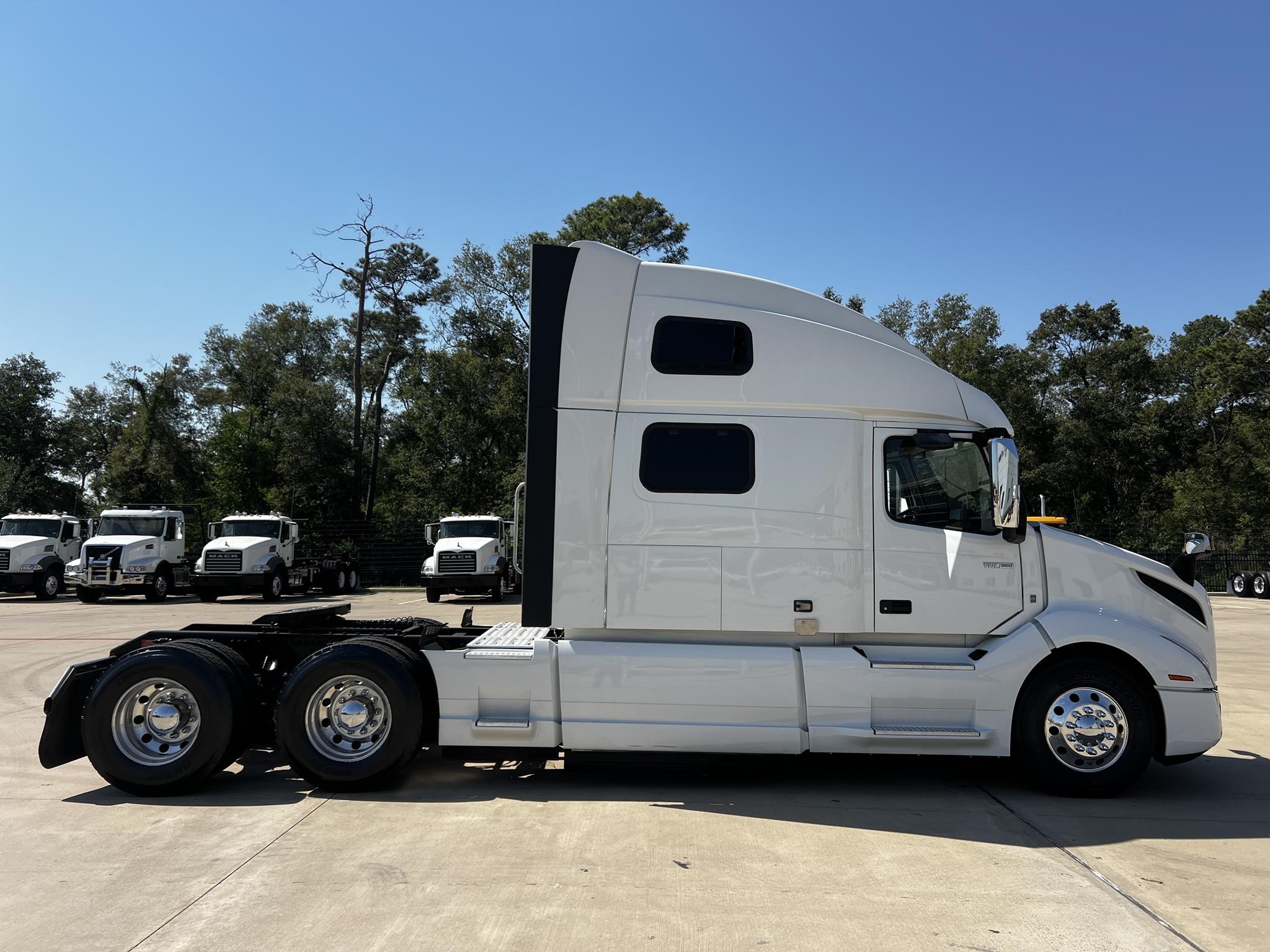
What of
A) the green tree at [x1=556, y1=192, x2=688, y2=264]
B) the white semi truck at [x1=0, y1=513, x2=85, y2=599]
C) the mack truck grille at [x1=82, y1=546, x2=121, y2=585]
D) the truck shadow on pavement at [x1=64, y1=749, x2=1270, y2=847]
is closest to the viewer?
→ the truck shadow on pavement at [x1=64, y1=749, x2=1270, y2=847]

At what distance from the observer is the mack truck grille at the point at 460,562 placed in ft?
78.7

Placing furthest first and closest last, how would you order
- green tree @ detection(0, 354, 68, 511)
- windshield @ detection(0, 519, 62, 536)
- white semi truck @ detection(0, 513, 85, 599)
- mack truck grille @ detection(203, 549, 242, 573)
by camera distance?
Result: 1. green tree @ detection(0, 354, 68, 511)
2. windshield @ detection(0, 519, 62, 536)
3. white semi truck @ detection(0, 513, 85, 599)
4. mack truck grille @ detection(203, 549, 242, 573)

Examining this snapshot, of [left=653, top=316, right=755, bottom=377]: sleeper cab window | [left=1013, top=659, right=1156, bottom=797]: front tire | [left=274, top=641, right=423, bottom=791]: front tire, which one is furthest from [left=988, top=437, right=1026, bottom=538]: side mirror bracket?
[left=274, top=641, right=423, bottom=791]: front tire

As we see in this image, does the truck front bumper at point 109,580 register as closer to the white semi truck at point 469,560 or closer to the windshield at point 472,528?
the white semi truck at point 469,560

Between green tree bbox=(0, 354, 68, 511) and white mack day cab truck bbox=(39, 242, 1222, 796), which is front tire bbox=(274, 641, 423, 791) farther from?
green tree bbox=(0, 354, 68, 511)

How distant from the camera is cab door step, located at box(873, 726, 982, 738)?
593cm

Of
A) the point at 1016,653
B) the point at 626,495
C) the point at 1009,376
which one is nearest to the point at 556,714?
the point at 626,495

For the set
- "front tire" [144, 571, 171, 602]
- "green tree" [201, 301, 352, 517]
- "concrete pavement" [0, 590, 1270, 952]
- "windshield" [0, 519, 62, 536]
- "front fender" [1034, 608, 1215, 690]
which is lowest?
"concrete pavement" [0, 590, 1270, 952]

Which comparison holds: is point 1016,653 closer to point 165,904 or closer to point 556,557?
point 556,557

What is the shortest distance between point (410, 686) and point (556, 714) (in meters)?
1.02

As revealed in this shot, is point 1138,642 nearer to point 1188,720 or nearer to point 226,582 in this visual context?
point 1188,720

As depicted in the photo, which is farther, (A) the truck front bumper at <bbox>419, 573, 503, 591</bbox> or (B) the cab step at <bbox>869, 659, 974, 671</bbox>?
(A) the truck front bumper at <bbox>419, 573, 503, 591</bbox>

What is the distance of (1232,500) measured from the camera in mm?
34781

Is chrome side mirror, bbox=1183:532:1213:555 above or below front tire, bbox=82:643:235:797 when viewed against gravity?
above
